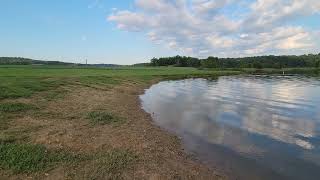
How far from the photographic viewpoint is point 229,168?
12625 mm

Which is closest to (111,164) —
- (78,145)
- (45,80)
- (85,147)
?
(85,147)

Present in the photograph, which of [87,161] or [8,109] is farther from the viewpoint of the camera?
[8,109]

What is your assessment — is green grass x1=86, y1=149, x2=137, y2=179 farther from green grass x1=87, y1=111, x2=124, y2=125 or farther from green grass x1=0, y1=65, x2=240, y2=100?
green grass x1=0, y1=65, x2=240, y2=100

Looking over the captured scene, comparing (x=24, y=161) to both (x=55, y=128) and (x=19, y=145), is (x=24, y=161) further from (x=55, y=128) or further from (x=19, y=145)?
(x=55, y=128)

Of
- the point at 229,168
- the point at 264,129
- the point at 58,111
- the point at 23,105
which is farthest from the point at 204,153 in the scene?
the point at 23,105

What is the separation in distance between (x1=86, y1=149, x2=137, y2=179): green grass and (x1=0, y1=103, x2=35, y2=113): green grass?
9.43m

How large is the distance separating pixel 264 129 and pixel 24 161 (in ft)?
43.8

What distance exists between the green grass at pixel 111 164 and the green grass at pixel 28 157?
102cm

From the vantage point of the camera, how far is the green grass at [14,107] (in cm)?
1990

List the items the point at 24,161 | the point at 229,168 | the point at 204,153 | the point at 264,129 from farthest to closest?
the point at 264,129, the point at 204,153, the point at 229,168, the point at 24,161

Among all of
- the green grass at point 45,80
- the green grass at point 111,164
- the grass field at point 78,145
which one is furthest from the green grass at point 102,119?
the green grass at point 45,80

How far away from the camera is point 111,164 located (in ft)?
38.5

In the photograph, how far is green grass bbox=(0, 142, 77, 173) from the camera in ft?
36.2

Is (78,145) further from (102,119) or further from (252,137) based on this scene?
(252,137)
